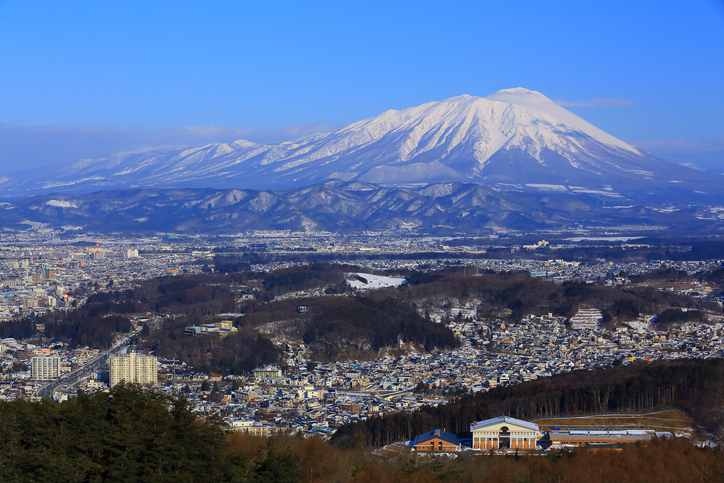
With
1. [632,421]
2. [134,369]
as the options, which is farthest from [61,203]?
[632,421]

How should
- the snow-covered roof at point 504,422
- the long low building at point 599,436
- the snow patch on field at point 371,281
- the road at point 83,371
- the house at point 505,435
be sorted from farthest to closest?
the snow patch on field at point 371,281 → the road at point 83,371 → the snow-covered roof at point 504,422 → the house at point 505,435 → the long low building at point 599,436

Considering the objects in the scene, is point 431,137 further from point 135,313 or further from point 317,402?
point 317,402

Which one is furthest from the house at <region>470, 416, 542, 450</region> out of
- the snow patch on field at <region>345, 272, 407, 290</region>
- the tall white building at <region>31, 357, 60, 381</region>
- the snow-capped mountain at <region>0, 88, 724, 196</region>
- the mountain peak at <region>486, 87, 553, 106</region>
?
the mountain peak at <region>486, 87, 553, 106</region>

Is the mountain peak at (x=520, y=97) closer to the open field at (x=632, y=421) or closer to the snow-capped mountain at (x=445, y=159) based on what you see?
the snow-capped mountain at (x=445, y=159)

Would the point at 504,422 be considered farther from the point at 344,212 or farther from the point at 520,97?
the point at 520,97

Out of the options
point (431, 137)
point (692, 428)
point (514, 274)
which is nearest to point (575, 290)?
point (514, 274)

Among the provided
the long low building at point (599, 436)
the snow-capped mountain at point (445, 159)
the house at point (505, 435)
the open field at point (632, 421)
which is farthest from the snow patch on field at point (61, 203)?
the long low building at point (599, 436)
